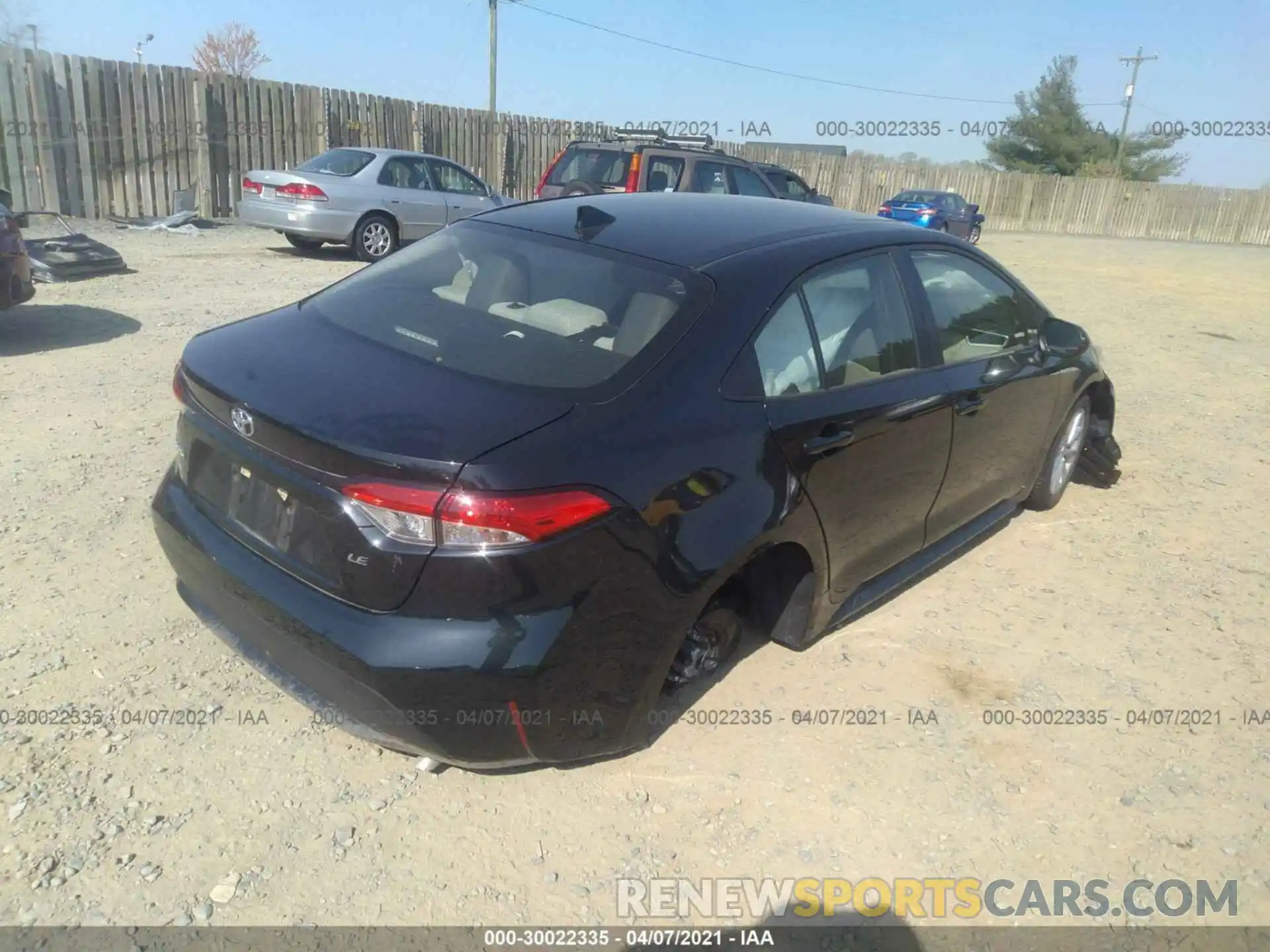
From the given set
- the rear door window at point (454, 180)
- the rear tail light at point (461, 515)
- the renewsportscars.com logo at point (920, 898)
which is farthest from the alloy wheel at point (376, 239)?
the renewsportscars.com logo at point (920, 898)

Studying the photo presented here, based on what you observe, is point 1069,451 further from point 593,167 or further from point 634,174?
point 593,167

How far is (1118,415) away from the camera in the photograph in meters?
7.43

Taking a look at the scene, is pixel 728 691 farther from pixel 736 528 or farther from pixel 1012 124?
pixel 1012 124

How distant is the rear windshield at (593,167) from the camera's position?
1197 centimetres

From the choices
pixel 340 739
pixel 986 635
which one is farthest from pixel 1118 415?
pixel 340 739

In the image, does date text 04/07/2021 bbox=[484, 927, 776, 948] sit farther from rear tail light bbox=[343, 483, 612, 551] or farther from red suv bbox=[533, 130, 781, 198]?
red suv bbox=[533, 130, 781, 198]

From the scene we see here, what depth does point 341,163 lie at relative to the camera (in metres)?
12.8

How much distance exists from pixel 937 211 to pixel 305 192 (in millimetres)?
16841

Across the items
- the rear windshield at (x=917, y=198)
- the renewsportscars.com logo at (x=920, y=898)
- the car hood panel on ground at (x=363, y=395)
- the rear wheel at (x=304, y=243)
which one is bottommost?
the renewsportscars.com logo at (x=920, y=898)

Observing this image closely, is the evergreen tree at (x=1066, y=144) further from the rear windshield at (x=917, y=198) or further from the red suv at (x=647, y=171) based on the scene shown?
the red suv at (x=647, y=171)

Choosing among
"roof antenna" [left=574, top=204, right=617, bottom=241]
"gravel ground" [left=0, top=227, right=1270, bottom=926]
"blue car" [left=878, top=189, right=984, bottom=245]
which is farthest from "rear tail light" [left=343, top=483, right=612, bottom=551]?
Answer: "blue car" [left=878, top=189, right=984, bottom=245]

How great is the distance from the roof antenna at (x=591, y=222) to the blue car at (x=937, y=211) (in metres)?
21.1

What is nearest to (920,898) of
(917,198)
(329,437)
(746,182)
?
(329,437)

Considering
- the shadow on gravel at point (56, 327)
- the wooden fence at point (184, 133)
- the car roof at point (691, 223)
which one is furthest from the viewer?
the wooden fence at point (184, 133)
